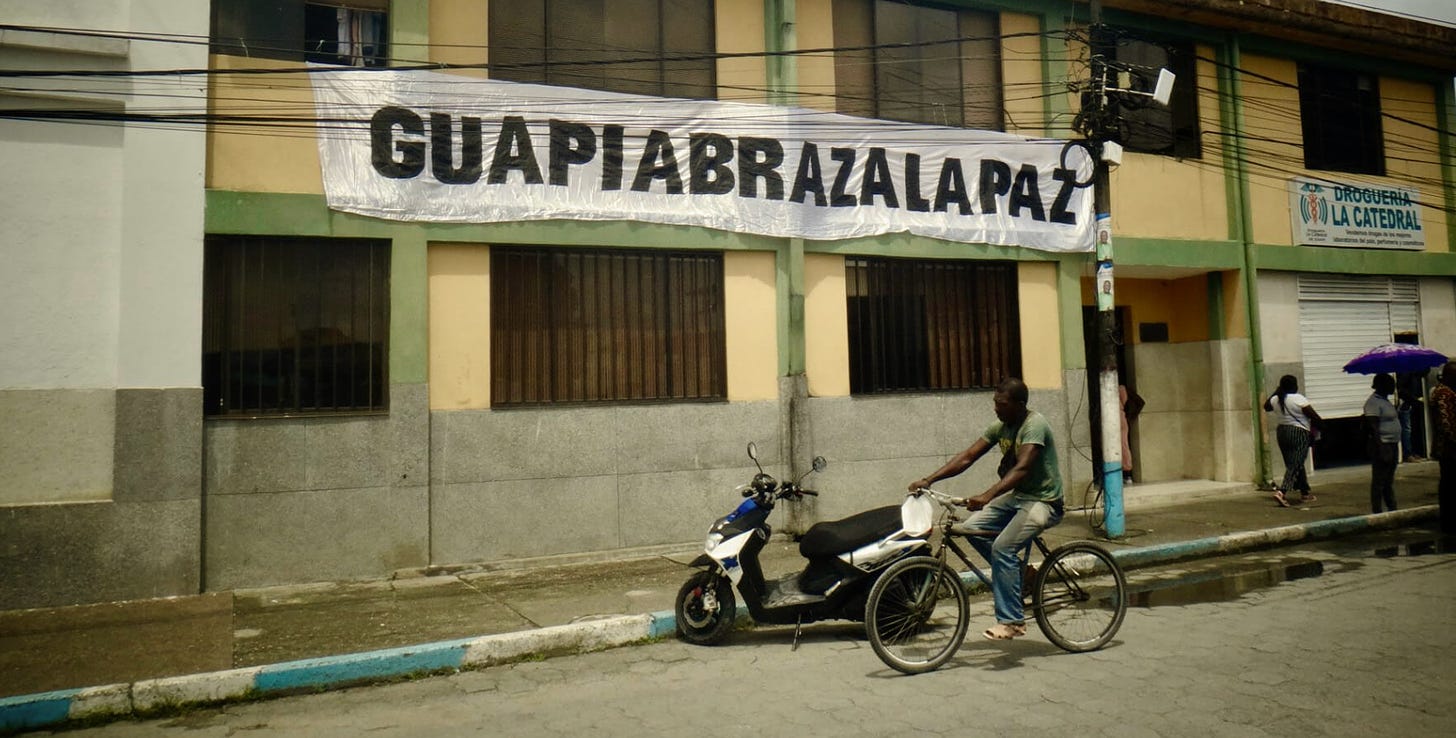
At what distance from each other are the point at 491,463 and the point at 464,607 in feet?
6.24

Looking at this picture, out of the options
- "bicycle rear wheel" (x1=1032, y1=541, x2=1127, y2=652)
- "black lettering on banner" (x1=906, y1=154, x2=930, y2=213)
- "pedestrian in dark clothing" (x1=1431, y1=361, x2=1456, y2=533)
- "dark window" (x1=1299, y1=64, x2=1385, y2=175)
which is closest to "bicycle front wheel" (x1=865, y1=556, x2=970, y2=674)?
"bicycle rear wheel" (x1=1032, y1=541, x2=1127, y2=652)

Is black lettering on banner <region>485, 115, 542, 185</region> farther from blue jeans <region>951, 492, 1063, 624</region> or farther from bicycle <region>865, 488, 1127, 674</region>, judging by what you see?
blue jeans <region>951, 492, 1063, 624</region>

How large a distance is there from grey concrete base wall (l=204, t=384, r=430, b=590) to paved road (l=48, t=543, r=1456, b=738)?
2.95 meters

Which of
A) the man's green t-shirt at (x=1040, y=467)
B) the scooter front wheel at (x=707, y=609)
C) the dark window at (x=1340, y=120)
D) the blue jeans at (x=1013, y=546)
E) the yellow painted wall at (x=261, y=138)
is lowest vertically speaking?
the scooter front wheel at (x=707, y=609)

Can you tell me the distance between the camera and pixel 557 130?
29.6 ft

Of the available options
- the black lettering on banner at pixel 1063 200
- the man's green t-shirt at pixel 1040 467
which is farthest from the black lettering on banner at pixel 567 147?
the black lettering on banner at pixel 1063 200

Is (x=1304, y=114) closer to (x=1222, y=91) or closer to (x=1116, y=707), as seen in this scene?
(x=1222, y=91)

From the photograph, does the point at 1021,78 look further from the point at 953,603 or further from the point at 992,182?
the point at 953,603

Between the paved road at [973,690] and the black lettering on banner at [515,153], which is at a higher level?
the black lettering on banner at [515,153]

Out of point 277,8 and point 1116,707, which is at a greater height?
point 277,8

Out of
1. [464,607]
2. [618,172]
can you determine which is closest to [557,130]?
[618,172]

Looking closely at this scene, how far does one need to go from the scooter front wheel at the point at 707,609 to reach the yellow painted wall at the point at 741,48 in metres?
5.86

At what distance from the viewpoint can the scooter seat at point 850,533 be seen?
222 inches

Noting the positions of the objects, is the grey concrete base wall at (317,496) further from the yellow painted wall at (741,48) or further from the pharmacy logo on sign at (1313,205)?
the pharmacy logo on sign at (1313,205)
